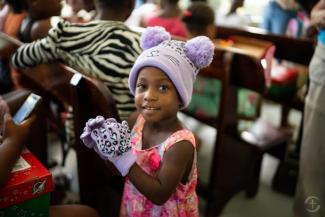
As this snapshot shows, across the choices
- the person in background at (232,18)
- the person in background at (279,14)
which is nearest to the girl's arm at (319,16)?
the person in background at (232,18)

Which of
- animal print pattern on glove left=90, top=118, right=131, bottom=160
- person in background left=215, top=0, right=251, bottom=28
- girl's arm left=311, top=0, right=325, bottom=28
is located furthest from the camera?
person in background left=215, top=0, right=251, bottom=28

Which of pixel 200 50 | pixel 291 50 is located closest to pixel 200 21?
pixel 291 50

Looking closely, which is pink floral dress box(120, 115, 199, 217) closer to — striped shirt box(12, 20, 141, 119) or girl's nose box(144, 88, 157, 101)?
girl's nose box(144, 88, 157, 101)

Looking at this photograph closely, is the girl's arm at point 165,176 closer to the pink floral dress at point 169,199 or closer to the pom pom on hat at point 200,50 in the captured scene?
the pink floral dress at point 169,199

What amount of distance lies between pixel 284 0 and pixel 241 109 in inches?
58.5

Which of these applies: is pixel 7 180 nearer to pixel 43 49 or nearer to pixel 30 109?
pixel 30 109

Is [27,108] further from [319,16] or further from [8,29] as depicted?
[319,16]

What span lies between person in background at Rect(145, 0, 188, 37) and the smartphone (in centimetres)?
111

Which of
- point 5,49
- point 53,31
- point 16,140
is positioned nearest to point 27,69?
point 5,49

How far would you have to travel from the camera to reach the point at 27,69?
165 centimetres

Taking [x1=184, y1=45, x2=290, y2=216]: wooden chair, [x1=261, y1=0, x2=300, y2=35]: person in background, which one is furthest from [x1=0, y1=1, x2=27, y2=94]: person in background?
[x1=261, y1=0, x2=300, y2=35]: person in background

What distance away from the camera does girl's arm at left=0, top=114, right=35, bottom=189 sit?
0.91m

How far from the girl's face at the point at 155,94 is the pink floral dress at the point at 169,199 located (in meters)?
0.08

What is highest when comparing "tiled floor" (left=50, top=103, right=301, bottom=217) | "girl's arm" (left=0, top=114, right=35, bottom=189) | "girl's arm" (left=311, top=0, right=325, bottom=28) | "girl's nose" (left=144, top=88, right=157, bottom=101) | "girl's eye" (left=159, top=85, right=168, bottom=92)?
"girl's arm" (left=311, top=0, right=325, bottom=28)
